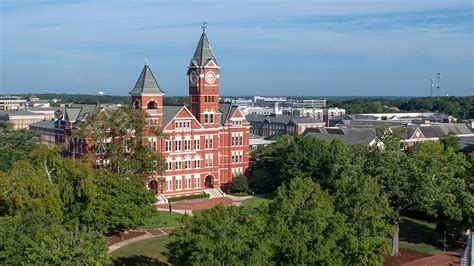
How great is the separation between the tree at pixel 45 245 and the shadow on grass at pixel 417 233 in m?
33.6

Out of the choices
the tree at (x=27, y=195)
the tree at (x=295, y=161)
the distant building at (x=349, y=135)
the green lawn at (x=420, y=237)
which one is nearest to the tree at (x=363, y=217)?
the green lawn at (x=420, y=237)

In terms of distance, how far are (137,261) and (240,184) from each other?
32.0 m

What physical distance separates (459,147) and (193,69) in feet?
169

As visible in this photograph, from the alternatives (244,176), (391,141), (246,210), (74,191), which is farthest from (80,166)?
(244,176)

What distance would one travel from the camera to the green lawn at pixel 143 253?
153ft

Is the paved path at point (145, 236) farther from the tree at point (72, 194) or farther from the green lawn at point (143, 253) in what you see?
the tree at point (72, 194)

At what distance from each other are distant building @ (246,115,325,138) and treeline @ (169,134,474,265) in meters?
74.0

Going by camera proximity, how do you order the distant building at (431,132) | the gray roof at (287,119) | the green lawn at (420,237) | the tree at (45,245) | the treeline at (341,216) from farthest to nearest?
the gray roof at (287,119) → the distant building at (431,132) → the green lawn at (420,237) → the treeline at (341,216) → the tree at (45,245)

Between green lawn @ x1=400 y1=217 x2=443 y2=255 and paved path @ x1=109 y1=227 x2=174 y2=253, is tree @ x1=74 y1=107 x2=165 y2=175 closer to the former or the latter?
paved path @ x1=109 y1=227 x2=174 y2=253

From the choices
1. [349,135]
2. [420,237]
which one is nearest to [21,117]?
[349,135]

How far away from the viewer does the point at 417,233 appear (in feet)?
192

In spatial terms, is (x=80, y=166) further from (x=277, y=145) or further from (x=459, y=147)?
(x=459, y=147)

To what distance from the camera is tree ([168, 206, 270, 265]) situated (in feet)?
106

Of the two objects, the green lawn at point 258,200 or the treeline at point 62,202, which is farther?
the green lawn at point 258,200
